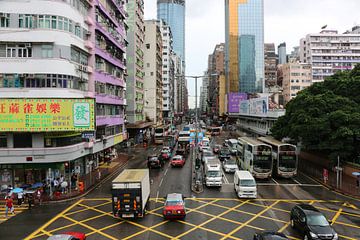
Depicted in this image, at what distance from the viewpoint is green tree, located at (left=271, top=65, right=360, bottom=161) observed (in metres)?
35.2

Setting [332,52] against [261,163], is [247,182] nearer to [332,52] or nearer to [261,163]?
[261,163]

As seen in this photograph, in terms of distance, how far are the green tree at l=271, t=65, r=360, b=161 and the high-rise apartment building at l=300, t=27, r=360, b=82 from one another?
8386 cm

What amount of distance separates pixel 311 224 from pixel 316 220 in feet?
1.56

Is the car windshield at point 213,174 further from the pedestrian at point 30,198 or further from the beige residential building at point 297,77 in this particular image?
the beige residential building at point 297,77

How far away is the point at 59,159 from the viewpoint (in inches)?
1252

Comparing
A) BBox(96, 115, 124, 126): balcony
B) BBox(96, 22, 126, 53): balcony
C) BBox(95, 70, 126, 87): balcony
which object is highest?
BBox(96, 22, 126, 53): balcony

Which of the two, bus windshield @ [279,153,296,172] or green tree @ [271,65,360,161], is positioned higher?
green tree @ [271,65,360,161]

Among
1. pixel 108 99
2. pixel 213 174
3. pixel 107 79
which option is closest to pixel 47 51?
pixel 107 79

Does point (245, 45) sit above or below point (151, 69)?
above

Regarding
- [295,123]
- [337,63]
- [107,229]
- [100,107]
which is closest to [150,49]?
[100,107]

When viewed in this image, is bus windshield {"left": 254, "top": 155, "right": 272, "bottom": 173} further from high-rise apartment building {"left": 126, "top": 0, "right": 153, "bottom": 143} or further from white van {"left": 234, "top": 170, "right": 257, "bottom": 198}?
high-rise apartment building {"left": 126, "top": 0, "right": 153, "bottom": 143}

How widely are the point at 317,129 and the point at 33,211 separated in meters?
28.9

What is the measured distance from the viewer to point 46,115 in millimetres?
29250

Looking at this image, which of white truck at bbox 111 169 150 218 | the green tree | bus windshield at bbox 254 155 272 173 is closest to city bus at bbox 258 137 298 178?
bus windshield at bbox 254 155 272 173
